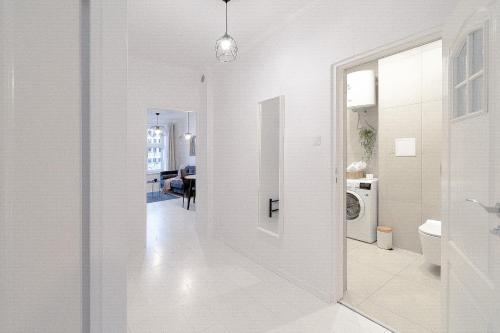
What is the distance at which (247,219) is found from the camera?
3.19 metres

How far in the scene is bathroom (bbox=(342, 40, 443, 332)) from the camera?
8.45ft

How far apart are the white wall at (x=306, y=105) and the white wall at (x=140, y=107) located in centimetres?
125

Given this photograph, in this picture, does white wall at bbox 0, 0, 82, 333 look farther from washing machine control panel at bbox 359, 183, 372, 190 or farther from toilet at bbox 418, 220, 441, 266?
washing machine control panel at bbox 359, 183, 372, 190

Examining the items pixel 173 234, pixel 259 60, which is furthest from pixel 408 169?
pixel 173 234

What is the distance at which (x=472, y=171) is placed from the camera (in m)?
1.09

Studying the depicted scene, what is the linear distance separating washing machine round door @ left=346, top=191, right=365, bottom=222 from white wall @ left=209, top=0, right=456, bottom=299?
1.56 m

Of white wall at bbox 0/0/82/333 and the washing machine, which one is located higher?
white wall at bbox 0/0/82/333

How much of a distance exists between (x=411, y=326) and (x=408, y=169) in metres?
2.07

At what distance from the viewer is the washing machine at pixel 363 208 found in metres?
3.57

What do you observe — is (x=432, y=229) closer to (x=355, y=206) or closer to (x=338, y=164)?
(x=355, y=206)

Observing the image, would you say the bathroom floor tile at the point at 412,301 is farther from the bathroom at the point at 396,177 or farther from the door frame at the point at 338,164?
the door frame at the point at 338,164

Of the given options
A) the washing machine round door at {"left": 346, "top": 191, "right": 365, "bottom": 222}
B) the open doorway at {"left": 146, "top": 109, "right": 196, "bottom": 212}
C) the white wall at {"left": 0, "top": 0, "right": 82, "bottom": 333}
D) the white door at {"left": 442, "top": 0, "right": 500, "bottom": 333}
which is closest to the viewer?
the white wall at {"left": 0, "top": 0, "right": 82, "bottom": 333}

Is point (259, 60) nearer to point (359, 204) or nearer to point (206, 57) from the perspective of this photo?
point (206, 57)

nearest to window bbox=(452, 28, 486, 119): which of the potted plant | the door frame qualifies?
the door frame
